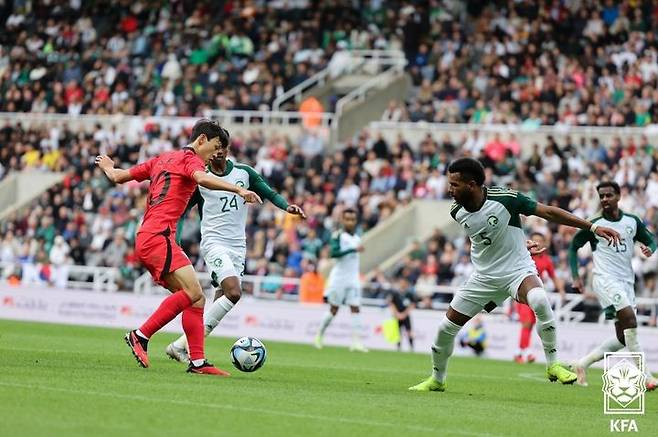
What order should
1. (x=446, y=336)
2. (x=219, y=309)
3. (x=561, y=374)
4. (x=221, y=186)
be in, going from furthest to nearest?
(x=219, y=309) → (x=446, y=336) → (x=561, y=374) → (x=221, y=186)

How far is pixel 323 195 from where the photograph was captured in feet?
109

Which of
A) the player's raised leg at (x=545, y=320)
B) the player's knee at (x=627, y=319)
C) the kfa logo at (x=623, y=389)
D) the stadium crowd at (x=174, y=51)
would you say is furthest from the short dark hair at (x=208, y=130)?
the stadium crowd at (x=174, y=51)

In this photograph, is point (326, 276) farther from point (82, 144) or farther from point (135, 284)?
point (82, 144)

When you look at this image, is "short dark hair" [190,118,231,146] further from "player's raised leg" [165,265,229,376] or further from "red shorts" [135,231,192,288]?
"player's raised leg" [165,265,229,376]

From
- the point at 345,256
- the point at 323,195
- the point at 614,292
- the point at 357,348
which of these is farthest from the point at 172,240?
the point at 323,195

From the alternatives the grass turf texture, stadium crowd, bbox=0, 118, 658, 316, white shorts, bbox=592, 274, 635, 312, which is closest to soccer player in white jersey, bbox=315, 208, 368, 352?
stadium crowd, bbox=0, 118, 658, 316

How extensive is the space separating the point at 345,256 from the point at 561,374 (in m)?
12.3

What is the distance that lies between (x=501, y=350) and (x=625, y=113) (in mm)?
8808

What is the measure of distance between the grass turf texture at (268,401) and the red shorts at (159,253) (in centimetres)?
108

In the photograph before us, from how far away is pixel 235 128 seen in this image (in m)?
37.2

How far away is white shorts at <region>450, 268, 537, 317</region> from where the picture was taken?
1351 cm

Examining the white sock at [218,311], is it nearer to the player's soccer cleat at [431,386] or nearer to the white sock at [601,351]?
the player's soccer cleat at [431,386]

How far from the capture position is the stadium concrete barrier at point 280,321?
84.1ft

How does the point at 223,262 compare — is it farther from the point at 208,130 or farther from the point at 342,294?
the point at 342,294
